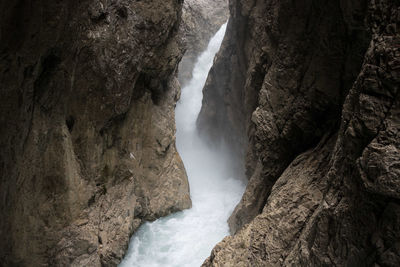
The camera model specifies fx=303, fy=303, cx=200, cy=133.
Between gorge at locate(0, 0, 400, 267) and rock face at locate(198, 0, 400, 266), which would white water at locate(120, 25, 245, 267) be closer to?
gorge at locate(0, 0, 400, 267)

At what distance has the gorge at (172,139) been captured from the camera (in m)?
4.08

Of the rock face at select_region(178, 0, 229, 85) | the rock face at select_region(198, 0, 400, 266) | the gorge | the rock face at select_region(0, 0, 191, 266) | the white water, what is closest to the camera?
the rock face at select_region(198, 0, 400, 266)

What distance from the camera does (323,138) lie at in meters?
6.89

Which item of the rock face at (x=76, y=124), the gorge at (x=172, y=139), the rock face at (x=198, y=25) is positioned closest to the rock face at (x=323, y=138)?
the gorge at (x=172, y=139)

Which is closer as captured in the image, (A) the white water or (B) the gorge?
(B) the gorge

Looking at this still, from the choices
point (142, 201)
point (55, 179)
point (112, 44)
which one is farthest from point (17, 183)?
point (142, 201)

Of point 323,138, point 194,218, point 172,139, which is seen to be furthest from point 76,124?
point 323,138

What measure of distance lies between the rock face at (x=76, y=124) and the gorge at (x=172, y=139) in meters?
0.04

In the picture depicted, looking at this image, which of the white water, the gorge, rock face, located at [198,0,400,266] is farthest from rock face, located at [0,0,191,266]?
rock face, located at [198,0,400,266]

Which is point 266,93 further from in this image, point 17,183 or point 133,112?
point 17,183

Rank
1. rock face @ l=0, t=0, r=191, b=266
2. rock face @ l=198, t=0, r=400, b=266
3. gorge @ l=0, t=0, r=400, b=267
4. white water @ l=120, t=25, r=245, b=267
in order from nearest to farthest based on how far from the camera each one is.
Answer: rock face @ l=198, t=0, r=400, b=266
gorge @ l=0, t=0, r=400, b=267
rock face @ l=0, t=0, r=191, b=266
white water @ l=120, t=25, r=245, b=267

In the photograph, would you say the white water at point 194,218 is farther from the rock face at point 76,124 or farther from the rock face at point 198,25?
the rock face at point 198,25

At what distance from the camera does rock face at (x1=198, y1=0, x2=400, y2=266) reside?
379 centimetres

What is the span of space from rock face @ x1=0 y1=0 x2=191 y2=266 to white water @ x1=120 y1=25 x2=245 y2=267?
0.69 m
